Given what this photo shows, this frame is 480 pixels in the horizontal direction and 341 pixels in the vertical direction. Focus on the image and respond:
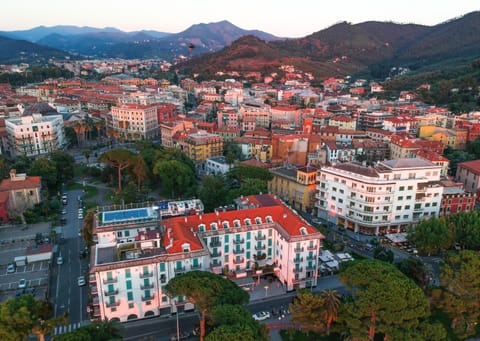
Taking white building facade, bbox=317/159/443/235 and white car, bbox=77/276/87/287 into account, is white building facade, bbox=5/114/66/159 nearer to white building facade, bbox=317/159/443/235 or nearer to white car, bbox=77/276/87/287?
white car, bbox=77/276/87/287

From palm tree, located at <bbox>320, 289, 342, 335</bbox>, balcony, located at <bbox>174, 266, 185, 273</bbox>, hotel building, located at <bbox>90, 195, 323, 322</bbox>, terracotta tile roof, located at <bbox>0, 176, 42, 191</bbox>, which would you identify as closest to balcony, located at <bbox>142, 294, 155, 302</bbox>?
hotel building, located at <bbox>90, 195, 323, 322</bbox>

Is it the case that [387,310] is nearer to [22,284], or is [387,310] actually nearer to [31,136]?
[22,284]

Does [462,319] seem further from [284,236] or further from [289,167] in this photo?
[289,167]

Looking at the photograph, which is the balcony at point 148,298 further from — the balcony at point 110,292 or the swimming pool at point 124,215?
the swimming pool at point 124,215

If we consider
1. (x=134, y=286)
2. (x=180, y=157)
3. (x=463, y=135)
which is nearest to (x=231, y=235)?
(x=134, y=286)

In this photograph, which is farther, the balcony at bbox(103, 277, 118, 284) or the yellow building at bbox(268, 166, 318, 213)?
the yellow building at bbox(268, 166, 318, 213)

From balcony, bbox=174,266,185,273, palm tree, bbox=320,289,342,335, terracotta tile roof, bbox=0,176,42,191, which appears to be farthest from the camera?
terracotta tile roof, bbox=0,176,42,191
